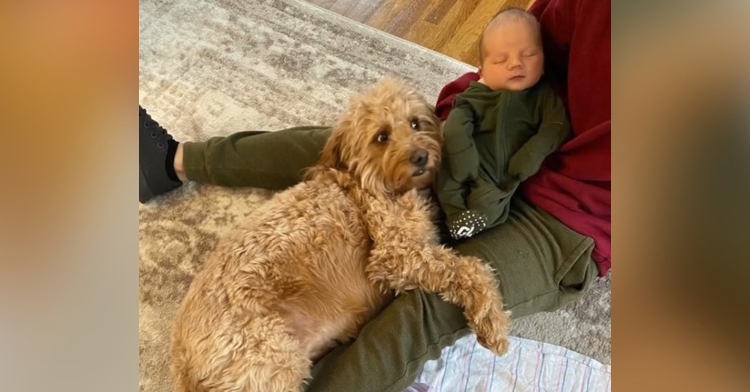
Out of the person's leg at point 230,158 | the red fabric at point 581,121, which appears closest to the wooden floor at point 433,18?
the person's leg at point 230,158

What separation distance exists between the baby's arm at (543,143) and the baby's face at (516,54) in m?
0.09

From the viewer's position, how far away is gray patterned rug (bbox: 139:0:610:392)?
1.83m

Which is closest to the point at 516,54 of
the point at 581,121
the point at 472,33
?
the point at 581,121

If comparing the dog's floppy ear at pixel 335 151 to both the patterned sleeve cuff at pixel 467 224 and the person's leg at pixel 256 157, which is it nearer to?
the person's leg at pixel 256 157

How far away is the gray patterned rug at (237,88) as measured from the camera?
1.83 m

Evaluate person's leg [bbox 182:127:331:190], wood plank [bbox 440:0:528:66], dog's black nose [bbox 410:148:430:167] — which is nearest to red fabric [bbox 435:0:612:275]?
dog's black nose [bbox 410:148:430:167]

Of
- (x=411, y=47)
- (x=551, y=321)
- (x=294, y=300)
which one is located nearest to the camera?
(x=294, y=300)

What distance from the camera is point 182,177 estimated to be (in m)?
2.05
